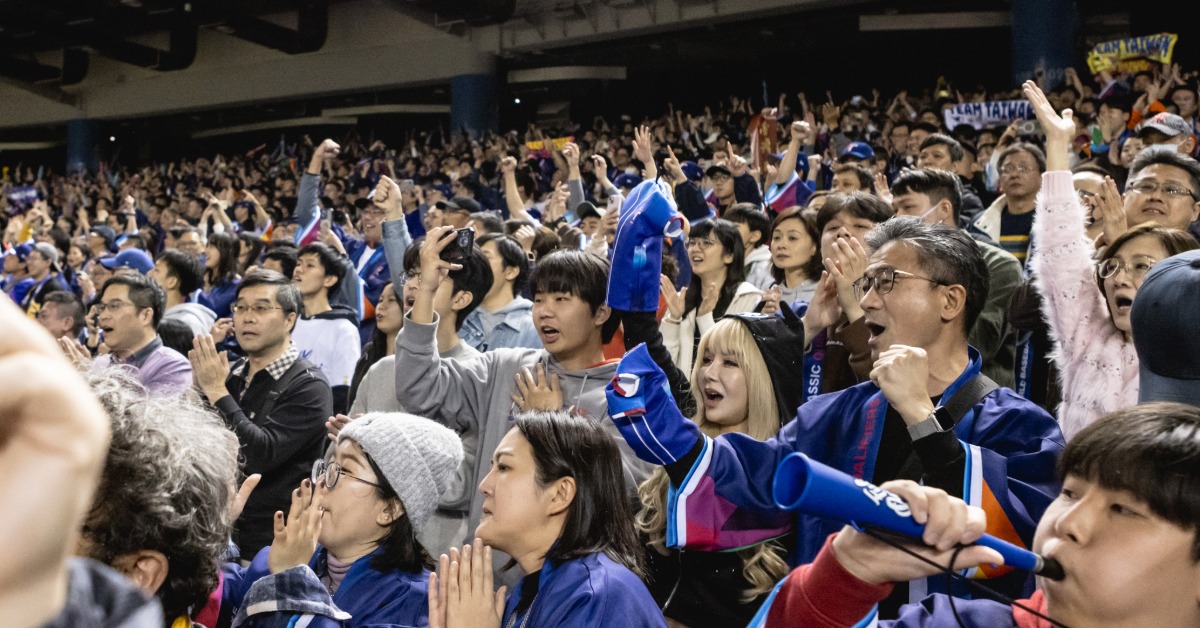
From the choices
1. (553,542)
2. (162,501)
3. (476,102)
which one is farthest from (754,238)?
(476,102)

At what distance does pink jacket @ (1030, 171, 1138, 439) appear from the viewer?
258 centimetres

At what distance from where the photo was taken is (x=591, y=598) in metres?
1.93

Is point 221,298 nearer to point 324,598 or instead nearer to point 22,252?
point 22,252

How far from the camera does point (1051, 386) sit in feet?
10.2

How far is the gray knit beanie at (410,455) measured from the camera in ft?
8.11

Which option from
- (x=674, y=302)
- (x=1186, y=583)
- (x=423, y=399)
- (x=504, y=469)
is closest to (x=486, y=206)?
(x=674, y=302)

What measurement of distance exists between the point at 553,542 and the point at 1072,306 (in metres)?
1.44

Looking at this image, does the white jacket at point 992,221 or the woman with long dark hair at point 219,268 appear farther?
the woman with long dark hair at point 219,268

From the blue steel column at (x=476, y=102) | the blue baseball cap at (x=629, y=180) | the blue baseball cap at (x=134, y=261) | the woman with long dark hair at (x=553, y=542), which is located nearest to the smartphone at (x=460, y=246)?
the woman with long dark hair at (x=553, y=542)

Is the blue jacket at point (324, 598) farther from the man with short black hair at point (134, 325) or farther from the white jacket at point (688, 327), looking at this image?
the man with short black hair at point (134, 325)

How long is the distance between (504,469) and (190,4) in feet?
55.4

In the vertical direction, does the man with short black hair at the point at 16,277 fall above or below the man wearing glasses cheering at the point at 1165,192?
below

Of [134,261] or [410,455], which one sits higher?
[134,261]

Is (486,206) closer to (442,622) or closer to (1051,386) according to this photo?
(1051,386)
